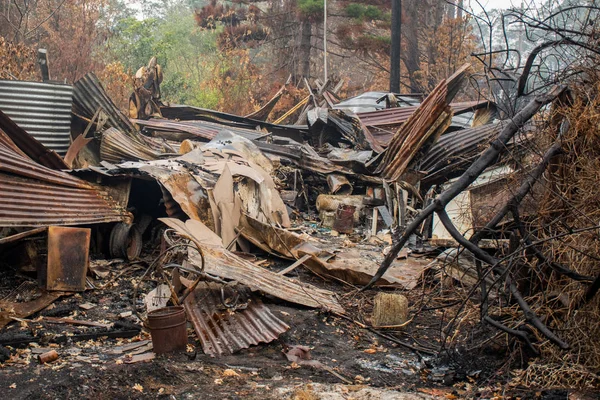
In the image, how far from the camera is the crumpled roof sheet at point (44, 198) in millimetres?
6137

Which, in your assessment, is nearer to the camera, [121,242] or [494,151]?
[494,151]

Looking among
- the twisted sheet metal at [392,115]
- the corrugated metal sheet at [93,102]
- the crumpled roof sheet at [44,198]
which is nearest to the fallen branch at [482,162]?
the crumpled roof sheet at [44,198]

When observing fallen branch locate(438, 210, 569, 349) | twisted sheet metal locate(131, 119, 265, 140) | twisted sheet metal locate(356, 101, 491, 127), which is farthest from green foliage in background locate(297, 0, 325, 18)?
fallen branch locate(438, 210, 569, 349)

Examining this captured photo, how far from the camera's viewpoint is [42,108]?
9.98 m

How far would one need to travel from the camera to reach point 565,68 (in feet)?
13.5

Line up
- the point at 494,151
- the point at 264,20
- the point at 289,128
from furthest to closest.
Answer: the point at 264,20 < the point at 289,128 < the point at 494,151

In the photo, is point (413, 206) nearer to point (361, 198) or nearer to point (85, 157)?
point (361, 198)

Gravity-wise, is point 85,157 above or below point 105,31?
below

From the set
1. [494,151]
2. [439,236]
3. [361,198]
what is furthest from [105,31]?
[494,151]

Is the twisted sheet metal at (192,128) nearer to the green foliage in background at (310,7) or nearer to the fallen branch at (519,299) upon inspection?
the fallen branch at (519,299)

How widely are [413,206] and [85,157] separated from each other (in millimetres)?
6036

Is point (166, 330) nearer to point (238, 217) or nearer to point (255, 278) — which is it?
point (255, 278)

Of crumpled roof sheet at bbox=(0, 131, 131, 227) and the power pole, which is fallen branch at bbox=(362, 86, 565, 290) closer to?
crumpled roof sheet at bbox=(0, 131, 131, 227)

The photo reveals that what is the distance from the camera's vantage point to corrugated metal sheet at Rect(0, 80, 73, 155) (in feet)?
31.6
